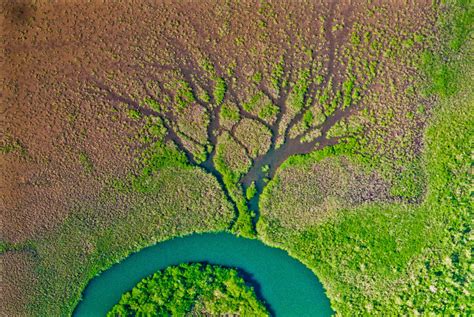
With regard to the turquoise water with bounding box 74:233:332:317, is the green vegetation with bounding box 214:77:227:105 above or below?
above

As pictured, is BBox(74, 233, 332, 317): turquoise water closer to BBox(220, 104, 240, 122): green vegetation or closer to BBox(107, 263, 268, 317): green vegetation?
BBox(107, 263, 268, 317): green vegetation

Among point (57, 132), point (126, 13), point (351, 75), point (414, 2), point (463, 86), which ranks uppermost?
point (414, 2)

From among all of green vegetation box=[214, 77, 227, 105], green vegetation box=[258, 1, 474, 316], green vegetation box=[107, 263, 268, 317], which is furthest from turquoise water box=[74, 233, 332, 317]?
green vegetation box=[214, 77, 227, 105]

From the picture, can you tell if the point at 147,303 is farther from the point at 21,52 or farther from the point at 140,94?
the point at 21,52

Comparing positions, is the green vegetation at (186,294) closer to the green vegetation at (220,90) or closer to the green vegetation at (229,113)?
the green vegetation at (229,113)

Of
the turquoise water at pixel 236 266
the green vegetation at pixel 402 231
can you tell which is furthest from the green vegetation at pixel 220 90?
the turquoise water at pixel 236 266

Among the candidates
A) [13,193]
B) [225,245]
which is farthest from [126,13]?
[225,245]
